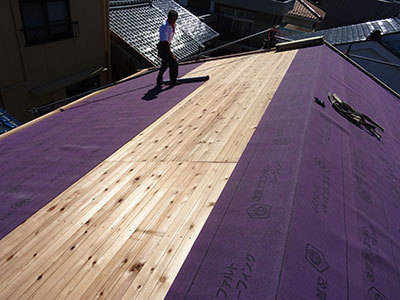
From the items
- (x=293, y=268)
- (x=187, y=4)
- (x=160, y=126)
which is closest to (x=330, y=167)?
(x=293, y=268)

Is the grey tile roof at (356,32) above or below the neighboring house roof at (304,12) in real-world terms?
above

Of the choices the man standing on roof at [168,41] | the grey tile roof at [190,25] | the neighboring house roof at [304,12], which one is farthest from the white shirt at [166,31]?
the neighboring house roof at [304,12]

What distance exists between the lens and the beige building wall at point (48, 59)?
7882mm

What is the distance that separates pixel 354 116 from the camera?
15.0 feet

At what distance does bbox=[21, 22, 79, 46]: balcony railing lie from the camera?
333 inches

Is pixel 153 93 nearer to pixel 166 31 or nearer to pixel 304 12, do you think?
pixel 166 31

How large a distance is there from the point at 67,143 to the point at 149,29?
10.00m

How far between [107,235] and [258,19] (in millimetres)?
25660

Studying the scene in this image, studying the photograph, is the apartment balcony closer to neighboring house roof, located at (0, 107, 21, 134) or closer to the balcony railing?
the balcony railing

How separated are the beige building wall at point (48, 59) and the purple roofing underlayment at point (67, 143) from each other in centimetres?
266

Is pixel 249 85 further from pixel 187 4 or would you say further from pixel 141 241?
pixel 187 4

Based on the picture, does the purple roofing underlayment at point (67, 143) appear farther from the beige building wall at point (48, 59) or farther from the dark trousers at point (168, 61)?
the beige building wall at point (48, 59)

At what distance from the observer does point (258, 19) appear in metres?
24.5

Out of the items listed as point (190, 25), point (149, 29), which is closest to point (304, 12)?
point (190, 25)
